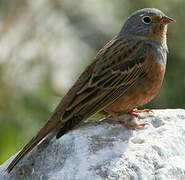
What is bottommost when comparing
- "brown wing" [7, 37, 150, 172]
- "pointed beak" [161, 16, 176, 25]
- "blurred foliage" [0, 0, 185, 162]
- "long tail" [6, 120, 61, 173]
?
"blurred foliage" [0, 0, 185, 162]

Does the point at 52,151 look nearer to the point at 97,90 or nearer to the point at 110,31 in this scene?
the point at 97,90

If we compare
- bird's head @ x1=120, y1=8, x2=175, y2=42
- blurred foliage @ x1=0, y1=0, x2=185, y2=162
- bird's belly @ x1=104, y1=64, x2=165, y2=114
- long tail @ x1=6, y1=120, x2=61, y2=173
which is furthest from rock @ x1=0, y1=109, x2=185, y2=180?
blurred foliage @ x1=0, y1=0, x2=185, y2=162

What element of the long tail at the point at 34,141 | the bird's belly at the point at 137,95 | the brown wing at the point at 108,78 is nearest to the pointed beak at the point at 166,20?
the brown wing at the point at 108,78

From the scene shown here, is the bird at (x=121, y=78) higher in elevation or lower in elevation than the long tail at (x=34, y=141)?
lower

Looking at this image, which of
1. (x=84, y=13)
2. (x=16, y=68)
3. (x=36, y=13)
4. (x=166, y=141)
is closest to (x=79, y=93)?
(x=166, y=141)

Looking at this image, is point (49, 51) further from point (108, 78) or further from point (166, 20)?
point (108, 78)

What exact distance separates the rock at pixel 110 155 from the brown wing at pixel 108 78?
20 centimetres

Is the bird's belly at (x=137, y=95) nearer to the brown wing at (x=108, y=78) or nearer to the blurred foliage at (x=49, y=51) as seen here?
the brown wing at (x=108, y=78)

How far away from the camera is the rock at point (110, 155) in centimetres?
645

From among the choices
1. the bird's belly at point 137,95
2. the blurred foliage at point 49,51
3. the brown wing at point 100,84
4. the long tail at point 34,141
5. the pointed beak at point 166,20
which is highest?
the long tail at point 34,141

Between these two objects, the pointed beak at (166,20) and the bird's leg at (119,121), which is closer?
the bird's leg at (119,121)

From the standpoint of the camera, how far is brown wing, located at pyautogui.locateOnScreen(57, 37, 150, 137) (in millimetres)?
7461

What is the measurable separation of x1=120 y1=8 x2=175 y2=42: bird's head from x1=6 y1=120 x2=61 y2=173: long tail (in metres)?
1.62

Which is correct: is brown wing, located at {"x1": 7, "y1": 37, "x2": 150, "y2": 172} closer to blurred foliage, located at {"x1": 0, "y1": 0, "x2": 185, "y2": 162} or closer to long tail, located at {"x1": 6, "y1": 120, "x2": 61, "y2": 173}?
long tail, located at {"x1": 6, "y1": 120, "x2": 61, "y2": 173}
